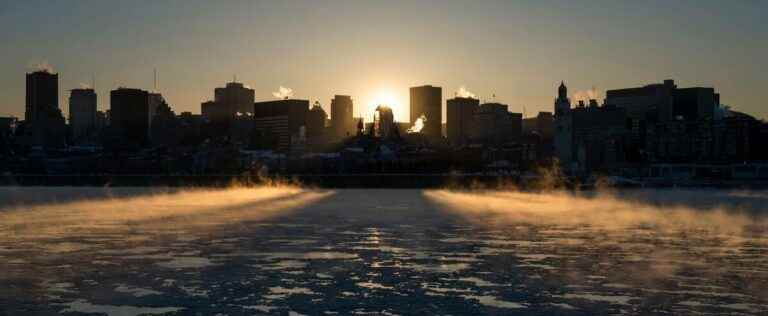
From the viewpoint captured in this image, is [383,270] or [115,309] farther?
[383,270]

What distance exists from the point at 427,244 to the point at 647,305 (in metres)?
20.5

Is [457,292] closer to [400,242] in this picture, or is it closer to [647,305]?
[647,305]

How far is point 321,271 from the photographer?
32562 millimetres

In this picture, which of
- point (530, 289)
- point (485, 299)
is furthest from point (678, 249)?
point (485, 299)

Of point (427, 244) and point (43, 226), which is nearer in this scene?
point (427, 244)

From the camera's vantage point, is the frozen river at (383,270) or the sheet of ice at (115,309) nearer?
the sheet of ice at (115,309)

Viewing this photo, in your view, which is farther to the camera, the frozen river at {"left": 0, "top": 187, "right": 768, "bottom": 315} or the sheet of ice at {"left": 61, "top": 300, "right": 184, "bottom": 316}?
the frozen river at {"left": 0, "top": 187, "right": 768, "bottom": 315}

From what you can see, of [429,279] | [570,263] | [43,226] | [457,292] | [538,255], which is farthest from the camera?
[43,226]

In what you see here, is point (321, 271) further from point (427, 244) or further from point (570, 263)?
point (427, 244)

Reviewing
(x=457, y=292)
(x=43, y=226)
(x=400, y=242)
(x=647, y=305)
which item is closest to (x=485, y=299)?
(x=457, y=292)

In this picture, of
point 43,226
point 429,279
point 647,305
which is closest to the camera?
point 647,305

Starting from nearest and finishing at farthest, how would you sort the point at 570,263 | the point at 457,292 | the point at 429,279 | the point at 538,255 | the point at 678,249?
the point at 457,292 < the point at 429,279 < the point at 570,263 < the point at 538,255 < the point at 678,249

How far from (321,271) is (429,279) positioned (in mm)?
4453

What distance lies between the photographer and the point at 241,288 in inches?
1110
